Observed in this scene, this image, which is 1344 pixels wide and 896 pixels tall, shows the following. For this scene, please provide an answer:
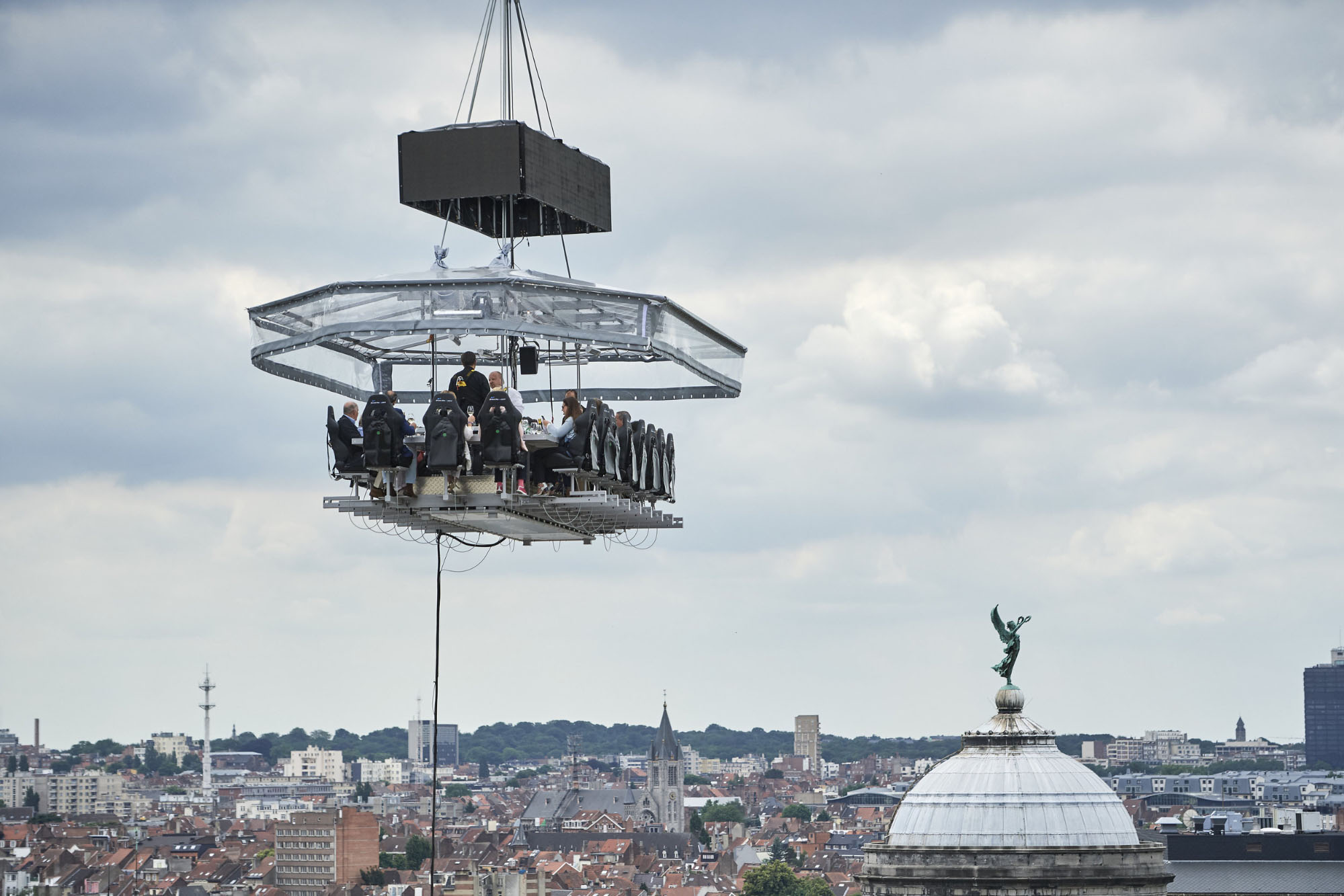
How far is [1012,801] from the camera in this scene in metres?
31.7

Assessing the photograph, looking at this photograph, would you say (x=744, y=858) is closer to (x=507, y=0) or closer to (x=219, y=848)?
(x=219, y=848)

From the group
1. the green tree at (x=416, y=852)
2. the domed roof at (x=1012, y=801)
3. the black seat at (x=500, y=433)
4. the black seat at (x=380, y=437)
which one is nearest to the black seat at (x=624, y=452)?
the black seat at (x=500, y=433)

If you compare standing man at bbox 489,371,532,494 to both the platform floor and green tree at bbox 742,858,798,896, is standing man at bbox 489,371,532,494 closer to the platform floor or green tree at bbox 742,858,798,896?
the platform floor

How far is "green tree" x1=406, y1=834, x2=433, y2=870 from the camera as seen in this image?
164125mm

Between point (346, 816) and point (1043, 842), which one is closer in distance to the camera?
point (1043, 842)

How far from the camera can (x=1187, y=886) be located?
6900 centimetres

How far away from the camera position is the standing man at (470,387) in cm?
1606

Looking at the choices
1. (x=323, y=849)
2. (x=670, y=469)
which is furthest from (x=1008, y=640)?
(x=323, y=849)

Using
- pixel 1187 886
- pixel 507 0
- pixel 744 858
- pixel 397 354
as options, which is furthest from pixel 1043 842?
pixel 744 858

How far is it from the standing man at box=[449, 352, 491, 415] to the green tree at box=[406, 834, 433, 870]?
148 metres

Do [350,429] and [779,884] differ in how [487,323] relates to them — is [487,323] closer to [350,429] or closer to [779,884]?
[350,429]

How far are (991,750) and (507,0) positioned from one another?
19.6 metres

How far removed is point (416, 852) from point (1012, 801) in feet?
454

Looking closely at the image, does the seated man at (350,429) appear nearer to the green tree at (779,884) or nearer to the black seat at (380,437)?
the black seat at (380,437)
